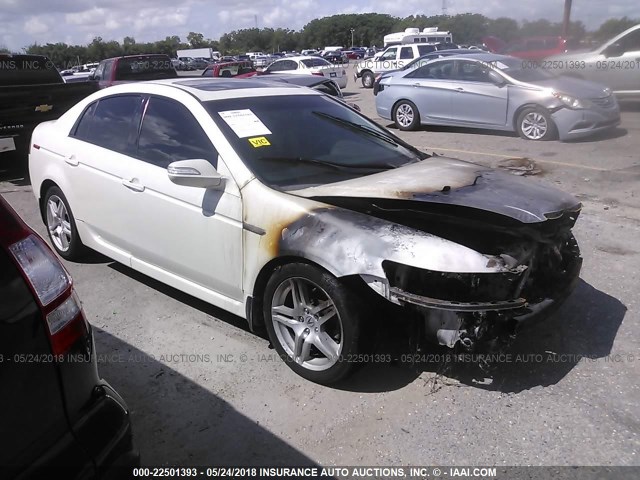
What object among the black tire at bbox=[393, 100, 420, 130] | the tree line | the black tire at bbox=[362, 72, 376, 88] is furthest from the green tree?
the black tire at bbox=[393, 100, 420, 130]

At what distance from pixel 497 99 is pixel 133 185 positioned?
8167 millimetres

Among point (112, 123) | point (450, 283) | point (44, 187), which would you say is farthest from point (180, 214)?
point (44, 187)

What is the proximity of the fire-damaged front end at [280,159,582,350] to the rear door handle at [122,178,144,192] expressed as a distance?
1307 millimetres

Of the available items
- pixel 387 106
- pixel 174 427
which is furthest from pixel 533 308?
pixel 387 106

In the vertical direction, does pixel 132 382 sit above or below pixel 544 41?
below

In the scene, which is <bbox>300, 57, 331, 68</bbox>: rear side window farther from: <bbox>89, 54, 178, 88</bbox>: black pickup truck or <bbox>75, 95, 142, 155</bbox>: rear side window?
<bbox>75, 95, 142, 155</bbox>: rear side window

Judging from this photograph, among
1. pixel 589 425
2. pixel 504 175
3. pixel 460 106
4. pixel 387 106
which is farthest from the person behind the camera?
pixel 387 106

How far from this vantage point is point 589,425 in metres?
2.79

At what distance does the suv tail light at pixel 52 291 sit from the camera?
1.76 metres

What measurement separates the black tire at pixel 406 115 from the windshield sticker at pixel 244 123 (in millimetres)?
8537

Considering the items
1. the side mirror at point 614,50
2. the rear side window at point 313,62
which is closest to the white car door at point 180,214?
the side mirror at point 614,50

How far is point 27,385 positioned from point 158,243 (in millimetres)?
2250

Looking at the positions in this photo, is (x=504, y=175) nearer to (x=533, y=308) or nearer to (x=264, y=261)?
(x=533, y=308)

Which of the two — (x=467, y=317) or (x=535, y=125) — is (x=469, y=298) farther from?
(x=535, y=125)
